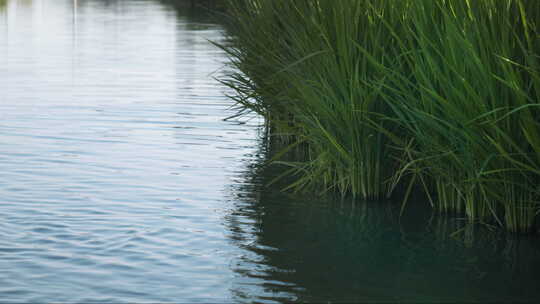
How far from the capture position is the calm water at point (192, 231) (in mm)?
7012

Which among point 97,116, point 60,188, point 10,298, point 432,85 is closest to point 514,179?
point 432,85

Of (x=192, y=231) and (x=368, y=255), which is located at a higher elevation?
(x=192, y=231)

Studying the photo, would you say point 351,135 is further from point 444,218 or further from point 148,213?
point 148,213

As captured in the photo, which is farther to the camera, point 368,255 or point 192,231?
point 192,231

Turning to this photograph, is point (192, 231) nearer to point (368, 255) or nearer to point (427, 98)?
point (368, 255)

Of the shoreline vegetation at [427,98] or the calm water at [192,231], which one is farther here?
the shoreline vegetation at [427,98]

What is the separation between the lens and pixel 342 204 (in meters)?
9.81

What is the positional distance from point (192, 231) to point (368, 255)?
63.1 inches

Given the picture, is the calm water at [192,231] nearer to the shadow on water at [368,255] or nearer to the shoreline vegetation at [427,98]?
the shadow on water at [368,255]

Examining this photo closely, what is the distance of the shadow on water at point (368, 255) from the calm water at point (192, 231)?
16 millimetres

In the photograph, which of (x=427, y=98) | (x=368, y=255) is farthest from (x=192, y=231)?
(x=427, y=98)

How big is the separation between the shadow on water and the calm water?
2 cm

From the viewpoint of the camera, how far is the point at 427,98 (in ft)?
26.5

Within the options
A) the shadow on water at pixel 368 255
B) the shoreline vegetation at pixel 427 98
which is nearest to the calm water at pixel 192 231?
the shadow on water at pixel 368 255
